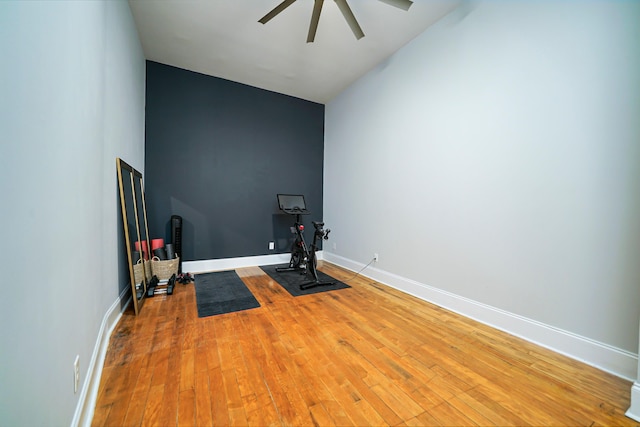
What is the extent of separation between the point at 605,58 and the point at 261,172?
14.2 feet

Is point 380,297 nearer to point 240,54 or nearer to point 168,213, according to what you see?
point 168,213

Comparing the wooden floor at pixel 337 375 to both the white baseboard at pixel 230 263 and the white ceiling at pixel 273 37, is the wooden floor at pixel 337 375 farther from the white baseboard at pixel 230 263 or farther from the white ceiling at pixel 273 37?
the white ceiling at pixel 273 37

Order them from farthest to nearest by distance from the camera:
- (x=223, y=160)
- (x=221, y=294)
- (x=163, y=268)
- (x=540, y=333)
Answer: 1. (x=223, y=160)
2. (x=163, y=268)
3. (x=221, y=294)
4. (x=540, y=333)

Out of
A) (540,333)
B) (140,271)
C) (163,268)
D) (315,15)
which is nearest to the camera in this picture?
(540,333)

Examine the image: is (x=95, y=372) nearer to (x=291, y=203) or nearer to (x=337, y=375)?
(x=337, y=375)

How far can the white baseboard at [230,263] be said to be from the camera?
4137 mm

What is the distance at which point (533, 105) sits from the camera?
220 centimetres

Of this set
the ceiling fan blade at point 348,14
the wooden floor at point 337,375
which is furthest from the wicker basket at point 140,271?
the ceiling fan blade at point 348,14

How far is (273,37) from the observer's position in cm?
325

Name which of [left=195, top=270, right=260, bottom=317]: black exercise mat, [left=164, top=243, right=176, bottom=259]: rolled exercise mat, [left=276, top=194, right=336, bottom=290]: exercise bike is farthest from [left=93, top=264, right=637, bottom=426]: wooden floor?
[left=276, top=194, right=336, bottom=290]: exercise bike

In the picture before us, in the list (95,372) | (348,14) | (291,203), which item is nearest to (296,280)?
(291,203)

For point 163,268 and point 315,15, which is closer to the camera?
point 315,15

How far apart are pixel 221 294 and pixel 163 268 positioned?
0.97 m

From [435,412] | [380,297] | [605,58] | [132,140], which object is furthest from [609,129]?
[132,140]
